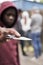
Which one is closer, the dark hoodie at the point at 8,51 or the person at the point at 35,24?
the dark hoodie at the point at 8,51

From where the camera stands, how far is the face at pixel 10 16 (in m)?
0.67

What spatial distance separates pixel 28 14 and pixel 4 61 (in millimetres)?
944

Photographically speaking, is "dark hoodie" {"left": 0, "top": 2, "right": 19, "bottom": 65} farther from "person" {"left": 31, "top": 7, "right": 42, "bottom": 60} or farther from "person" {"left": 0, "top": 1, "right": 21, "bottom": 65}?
"person" {"left": 31, "top": 7, "right": 42, "bottom": 60}

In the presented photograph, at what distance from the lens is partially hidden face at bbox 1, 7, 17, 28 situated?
0.67 meters

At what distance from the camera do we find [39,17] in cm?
167

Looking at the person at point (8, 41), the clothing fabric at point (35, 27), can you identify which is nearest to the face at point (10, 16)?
the person at point (8, 41)

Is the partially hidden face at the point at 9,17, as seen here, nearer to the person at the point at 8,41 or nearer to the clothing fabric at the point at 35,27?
the person at the point at 8,41

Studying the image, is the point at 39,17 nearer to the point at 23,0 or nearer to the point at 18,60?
the point at 23,0

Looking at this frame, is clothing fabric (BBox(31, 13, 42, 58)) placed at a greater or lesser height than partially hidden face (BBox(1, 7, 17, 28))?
lesser

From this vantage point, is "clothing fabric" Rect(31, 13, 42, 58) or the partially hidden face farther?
"clothing fabric" Rect(31, 13, 42, 58)

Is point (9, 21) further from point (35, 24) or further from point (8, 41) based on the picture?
point (35, 24)

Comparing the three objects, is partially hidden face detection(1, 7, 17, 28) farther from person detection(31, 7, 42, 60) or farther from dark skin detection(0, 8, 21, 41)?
person detection(31, 7, 42, 60)

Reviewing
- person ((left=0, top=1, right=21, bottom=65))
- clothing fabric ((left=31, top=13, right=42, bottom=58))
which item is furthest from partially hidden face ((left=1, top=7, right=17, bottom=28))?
clothing fabric ((left=31, top=13, right=42, bottom=58))

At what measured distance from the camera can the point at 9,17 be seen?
2.26 ft
